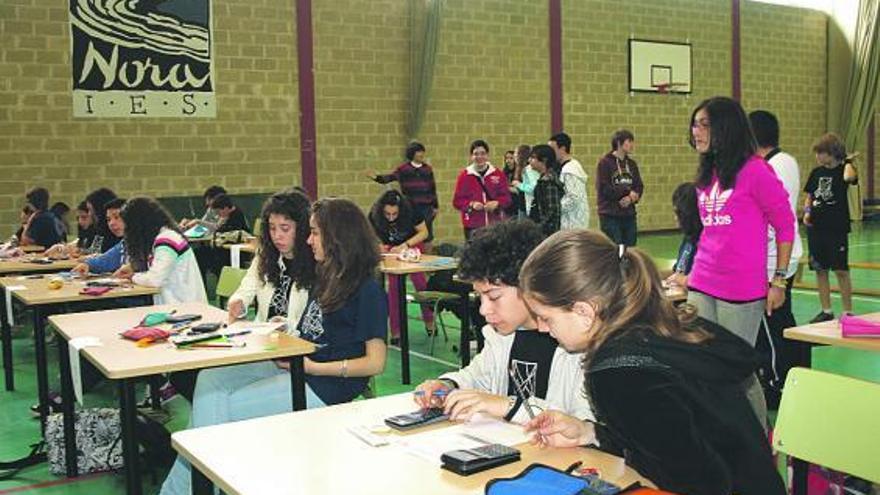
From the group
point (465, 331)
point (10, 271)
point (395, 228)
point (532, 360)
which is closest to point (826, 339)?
point (532, 360)

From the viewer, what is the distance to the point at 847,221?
22.4 ft

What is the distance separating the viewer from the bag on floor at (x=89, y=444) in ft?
12.9

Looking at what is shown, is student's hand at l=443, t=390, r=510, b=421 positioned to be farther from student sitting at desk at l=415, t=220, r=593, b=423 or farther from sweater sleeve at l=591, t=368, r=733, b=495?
sweater sleeve at l=591, t=368, r=733, b=495

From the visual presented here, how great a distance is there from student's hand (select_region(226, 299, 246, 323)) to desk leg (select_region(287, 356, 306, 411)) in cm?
80

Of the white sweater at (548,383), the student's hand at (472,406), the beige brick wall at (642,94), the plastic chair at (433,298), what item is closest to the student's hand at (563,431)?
the white sweater at (548,383)

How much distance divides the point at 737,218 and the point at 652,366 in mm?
2147

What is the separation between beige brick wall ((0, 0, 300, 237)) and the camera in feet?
29.3

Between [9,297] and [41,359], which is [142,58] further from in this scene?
[41,359]

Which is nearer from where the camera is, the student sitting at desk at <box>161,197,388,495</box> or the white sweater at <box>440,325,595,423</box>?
the white sweater at <box>440,325,595,423</box>

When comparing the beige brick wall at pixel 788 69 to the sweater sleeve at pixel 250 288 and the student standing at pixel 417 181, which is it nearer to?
the student standing at pixel 417 181

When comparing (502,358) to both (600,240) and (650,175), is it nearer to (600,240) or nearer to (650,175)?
(600,240)

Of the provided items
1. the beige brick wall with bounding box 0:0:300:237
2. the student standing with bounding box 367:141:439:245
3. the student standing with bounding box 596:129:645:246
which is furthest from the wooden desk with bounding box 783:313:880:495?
the beige brick wall with bounding box 0:0:300:237

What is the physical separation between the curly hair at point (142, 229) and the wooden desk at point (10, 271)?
1.08 metres

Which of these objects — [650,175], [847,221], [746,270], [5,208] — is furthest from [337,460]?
[650,175]
